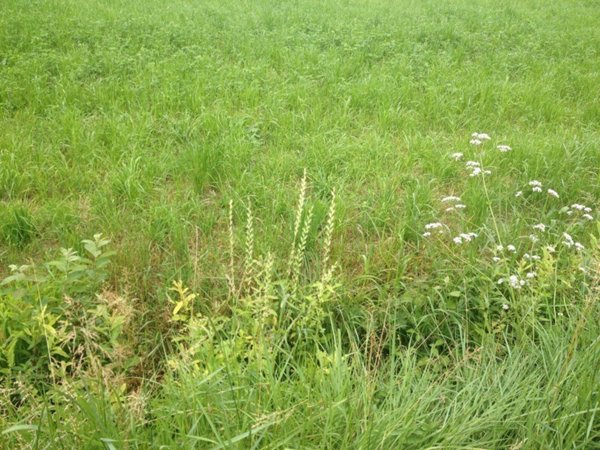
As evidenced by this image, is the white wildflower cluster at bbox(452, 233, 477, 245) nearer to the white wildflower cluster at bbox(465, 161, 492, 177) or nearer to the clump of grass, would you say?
the white wildflower cluster at bbox(465, 161, 492, 177)

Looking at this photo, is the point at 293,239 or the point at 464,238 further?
the point at 464,238

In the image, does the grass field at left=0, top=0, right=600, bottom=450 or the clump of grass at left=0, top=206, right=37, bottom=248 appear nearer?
the grass field at left=0, top=0, right=600, bottom=450

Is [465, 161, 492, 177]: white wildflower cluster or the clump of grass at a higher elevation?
[465, 161, 492, 177]: white wildflower cluster

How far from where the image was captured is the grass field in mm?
1875

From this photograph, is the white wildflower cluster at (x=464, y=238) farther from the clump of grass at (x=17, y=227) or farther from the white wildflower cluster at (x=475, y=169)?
the clump of grass at (x=17, y=227)

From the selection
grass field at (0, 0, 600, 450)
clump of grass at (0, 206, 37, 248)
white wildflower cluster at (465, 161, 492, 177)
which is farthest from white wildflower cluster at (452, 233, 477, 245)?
clump of grass at (0, 206, 37, 248)

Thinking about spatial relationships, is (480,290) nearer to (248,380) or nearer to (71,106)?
(248,380)

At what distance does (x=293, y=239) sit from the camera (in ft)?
10.1

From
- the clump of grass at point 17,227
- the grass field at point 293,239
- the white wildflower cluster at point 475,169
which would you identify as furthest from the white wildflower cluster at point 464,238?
the clump of grass at point 17,227

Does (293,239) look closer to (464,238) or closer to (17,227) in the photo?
(464,238)

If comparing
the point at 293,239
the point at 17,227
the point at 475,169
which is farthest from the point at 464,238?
the point at 17,227

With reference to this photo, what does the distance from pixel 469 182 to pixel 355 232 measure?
1.20 metres

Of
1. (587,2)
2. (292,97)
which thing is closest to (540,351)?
(292,97)

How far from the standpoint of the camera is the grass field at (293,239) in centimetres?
188
